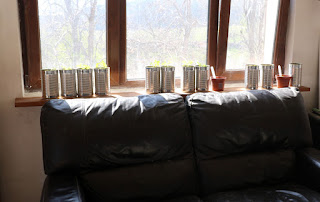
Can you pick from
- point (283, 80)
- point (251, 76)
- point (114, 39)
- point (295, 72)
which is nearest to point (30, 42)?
point (114, 39)

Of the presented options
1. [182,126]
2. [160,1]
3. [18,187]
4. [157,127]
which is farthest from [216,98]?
[18,187]

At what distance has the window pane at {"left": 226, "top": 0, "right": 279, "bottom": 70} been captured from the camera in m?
2.52

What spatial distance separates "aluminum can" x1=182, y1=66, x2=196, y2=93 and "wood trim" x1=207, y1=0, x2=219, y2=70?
0.30m

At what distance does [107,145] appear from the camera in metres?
1.66

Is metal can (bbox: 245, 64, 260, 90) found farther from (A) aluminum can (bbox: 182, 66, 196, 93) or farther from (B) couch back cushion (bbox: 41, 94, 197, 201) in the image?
(B) couch back cushion (bbox: 41, 94, 197, 201)

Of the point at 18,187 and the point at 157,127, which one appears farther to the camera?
the point at 18,187

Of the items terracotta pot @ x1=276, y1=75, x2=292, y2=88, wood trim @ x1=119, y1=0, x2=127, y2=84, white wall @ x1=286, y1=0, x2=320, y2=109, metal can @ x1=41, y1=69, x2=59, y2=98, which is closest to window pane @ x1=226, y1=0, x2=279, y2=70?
white wall @ x1=286, y1=0, x2=320, y2=109

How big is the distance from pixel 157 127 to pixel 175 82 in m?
0.74

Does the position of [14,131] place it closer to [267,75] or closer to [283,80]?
[267,75]

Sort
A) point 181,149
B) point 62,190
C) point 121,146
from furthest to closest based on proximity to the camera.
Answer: point 181,149 → point 121,146 → point 62,190

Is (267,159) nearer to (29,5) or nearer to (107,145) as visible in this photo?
(107,145)

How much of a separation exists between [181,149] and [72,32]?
3.44ft

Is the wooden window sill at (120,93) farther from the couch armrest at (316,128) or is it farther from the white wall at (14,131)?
the couch armrest at (316,128)

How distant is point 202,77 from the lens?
7.50 feet
